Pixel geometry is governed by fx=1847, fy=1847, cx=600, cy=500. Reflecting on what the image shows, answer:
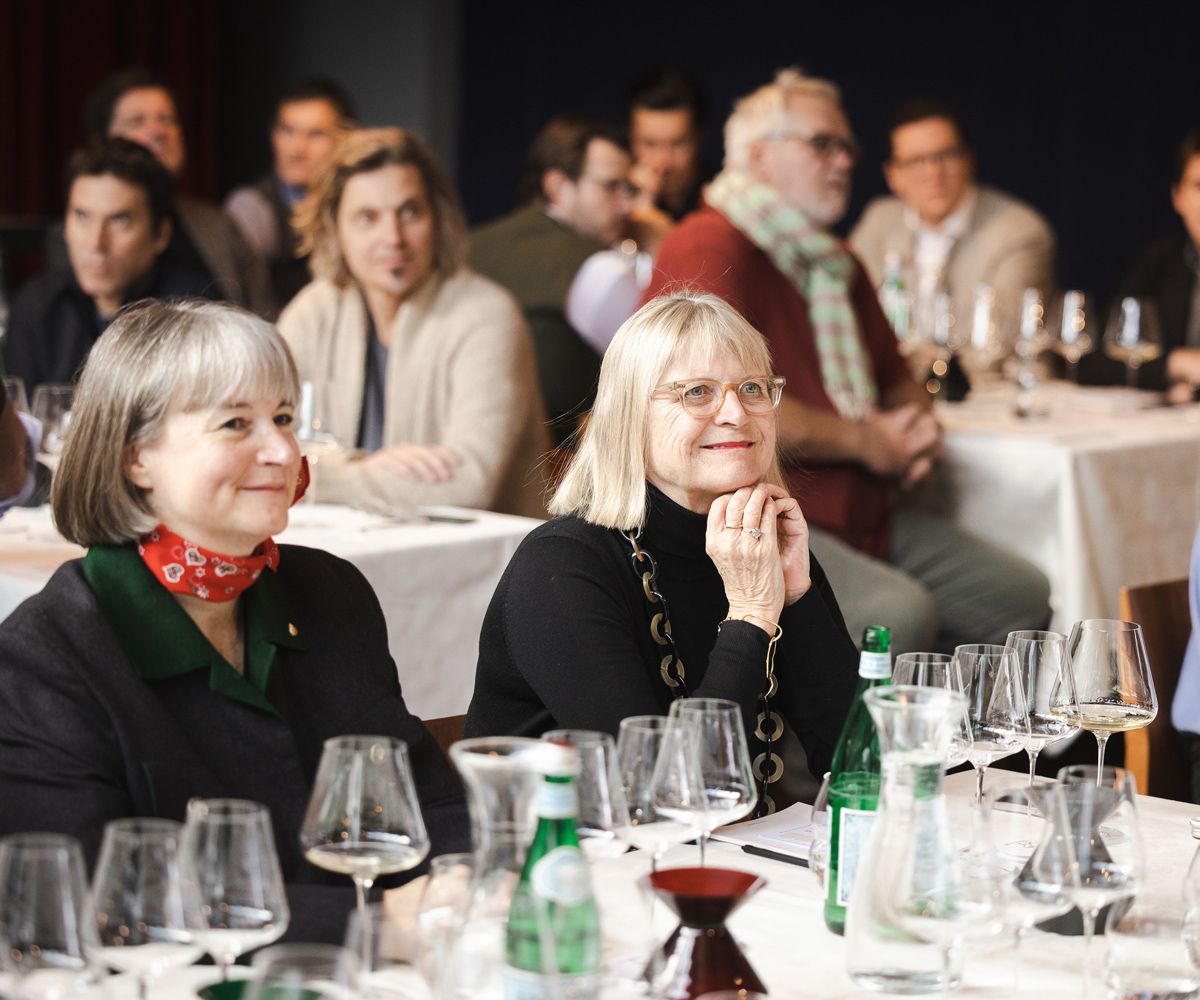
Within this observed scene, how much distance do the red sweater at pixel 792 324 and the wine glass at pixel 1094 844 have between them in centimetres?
270

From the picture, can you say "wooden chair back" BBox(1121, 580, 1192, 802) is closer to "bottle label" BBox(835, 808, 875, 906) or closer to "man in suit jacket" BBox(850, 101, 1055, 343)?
"bottle label" BBox(835, 808, 875, 906)

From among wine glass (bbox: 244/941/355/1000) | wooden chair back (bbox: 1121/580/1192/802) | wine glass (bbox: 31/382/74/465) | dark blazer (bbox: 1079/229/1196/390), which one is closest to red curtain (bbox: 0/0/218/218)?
dark blazer (bbox: 1079/229/1196/390)

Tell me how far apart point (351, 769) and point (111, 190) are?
12.8 feet

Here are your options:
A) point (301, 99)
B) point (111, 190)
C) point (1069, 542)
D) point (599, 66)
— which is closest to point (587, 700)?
point (1069, 542)

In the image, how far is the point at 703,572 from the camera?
2.46 m

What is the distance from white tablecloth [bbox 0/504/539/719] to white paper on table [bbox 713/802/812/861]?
1.40 metres

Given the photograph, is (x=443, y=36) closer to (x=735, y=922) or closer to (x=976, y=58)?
(x=976, y=58)

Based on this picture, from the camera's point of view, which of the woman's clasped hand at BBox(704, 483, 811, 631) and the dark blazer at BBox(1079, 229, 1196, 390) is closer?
the woman's clasped hand at BBox(704, 483, 811, 631)

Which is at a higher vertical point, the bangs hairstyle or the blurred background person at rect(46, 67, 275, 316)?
the blurred background person at rect(46, 67, 275, 316)

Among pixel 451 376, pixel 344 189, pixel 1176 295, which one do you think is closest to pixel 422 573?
pixel 451 376

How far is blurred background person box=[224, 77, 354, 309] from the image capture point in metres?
6.96

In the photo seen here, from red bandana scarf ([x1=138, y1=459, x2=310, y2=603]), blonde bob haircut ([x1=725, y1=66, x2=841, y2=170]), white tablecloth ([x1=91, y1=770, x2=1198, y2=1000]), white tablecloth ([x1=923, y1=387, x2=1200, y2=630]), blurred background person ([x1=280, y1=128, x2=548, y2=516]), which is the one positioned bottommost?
white tablecloth ([x1=91, y1=770, x2=1198, y2=1000])

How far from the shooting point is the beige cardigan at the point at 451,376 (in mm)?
4344

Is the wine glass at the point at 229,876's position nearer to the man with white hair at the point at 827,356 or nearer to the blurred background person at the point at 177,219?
the man with white hair at the point at 827,356
